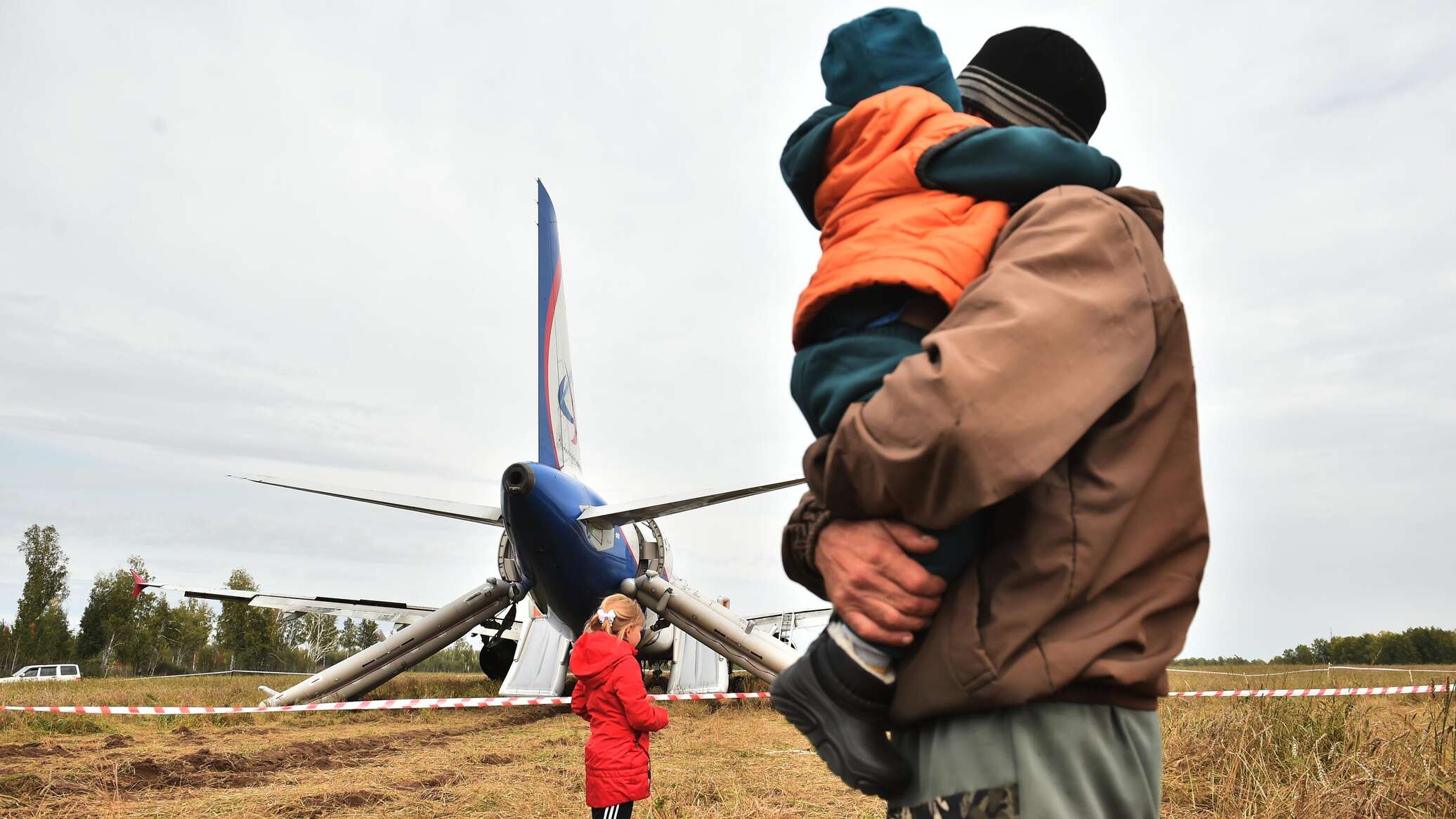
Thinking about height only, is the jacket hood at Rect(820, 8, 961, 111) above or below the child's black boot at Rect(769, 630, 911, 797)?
above

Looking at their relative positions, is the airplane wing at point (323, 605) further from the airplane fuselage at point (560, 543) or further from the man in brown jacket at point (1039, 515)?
the man in brown jacket at point (1039, 515)

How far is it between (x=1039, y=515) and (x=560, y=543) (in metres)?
8.56

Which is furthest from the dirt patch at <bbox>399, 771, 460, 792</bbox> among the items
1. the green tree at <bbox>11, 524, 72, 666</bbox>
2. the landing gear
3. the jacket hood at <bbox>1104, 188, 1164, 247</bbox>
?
the green tree at <bbox>11, 524, 72, 666</bbox>

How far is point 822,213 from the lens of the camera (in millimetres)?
1294

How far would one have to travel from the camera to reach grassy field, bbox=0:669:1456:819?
388 cm

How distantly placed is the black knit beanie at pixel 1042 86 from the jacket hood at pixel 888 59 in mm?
125

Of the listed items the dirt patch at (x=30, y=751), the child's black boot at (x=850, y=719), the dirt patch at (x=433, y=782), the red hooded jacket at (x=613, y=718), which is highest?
the child's black boot at (x=850, y=719)

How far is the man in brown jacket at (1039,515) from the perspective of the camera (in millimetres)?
924

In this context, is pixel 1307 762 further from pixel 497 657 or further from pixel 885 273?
pixel 497 657

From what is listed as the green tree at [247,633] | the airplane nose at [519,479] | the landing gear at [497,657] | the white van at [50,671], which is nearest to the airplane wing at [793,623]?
the landing gear at [497,657]

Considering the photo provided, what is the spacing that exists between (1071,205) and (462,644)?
76.0m

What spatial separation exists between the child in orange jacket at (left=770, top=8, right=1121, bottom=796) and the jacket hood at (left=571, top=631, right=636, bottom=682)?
10.9 feet

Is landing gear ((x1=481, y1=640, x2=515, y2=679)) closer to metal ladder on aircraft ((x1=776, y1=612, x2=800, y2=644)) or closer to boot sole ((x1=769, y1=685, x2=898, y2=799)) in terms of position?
metal ladder on aircraft ((x1=776, y1=612, x2=800, y2=644))

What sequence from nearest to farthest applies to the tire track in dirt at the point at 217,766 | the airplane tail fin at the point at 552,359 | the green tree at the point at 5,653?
the tire track in dirt at the point at 217,766, the airplane tail fin at the point at 552,359, the green tree at the point at 5,653
